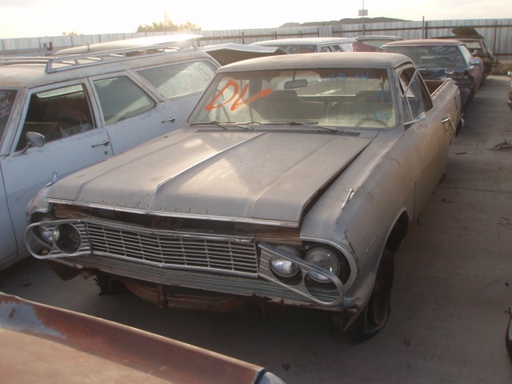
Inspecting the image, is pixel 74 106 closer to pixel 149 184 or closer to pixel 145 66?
pixel 145 66

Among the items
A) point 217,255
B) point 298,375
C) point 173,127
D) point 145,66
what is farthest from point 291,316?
point 145,66

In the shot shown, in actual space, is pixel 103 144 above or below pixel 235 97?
below

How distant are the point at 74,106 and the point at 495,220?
4.15 metres

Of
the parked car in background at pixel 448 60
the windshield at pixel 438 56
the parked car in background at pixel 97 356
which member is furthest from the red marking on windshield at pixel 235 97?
the windshield at pixel 438 56

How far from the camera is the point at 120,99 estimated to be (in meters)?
5.48

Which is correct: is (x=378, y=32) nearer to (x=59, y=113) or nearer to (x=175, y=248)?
(x=59, y=113)

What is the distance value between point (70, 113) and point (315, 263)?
3.30 meters

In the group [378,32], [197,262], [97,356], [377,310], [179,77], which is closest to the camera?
[97,356]

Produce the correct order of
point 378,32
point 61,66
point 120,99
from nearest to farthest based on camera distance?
1. point 61,66
2. point 120,99
3. point 378,32

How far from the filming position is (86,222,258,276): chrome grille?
2.83m

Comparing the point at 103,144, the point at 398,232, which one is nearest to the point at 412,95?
the point at 398,232

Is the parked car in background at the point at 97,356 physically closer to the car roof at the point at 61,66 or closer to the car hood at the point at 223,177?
the car hood at the point at 223,177

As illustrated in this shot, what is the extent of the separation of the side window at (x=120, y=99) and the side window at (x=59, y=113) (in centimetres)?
19

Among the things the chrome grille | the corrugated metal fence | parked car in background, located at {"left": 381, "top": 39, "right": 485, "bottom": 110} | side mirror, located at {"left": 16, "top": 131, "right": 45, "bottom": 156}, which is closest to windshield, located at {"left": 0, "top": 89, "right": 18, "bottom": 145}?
side mirror, located at {"left": 16, "top": 131, "right": 45, "bottom": 156}
